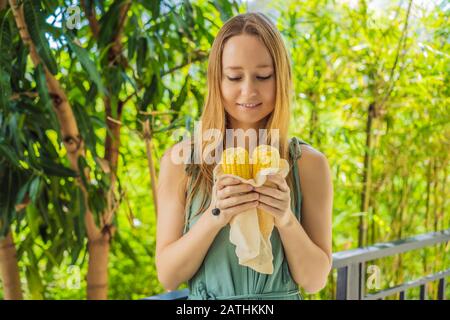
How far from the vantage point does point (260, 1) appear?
4.77ft

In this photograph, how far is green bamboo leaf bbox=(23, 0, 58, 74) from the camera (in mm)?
1056

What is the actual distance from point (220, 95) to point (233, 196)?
134 millimetres

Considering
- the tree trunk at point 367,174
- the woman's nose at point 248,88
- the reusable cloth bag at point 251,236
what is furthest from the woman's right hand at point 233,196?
the tree trunk at point 367,174

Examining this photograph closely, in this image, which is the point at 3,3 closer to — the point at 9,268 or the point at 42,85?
the point at 42,85

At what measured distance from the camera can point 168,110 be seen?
140 centimetres

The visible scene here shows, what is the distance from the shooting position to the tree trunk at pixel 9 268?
151 centimetres

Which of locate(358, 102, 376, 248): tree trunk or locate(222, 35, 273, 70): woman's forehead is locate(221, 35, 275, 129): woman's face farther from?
locate(358, 102, 376, 248): tree trunk

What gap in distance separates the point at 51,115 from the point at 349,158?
923 millimetres

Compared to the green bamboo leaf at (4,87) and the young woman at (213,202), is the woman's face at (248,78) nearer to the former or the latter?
the young woman at (213,202)

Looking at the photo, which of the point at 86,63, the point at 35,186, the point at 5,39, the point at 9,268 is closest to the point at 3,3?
the point at 5,39

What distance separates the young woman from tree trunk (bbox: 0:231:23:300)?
0.96 metres

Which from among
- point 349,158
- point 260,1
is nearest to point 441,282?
point 349,158

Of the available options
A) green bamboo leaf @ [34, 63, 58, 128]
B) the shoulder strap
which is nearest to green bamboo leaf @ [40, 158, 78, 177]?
green bamboo leaf @ [34, 63, 58, 128]
